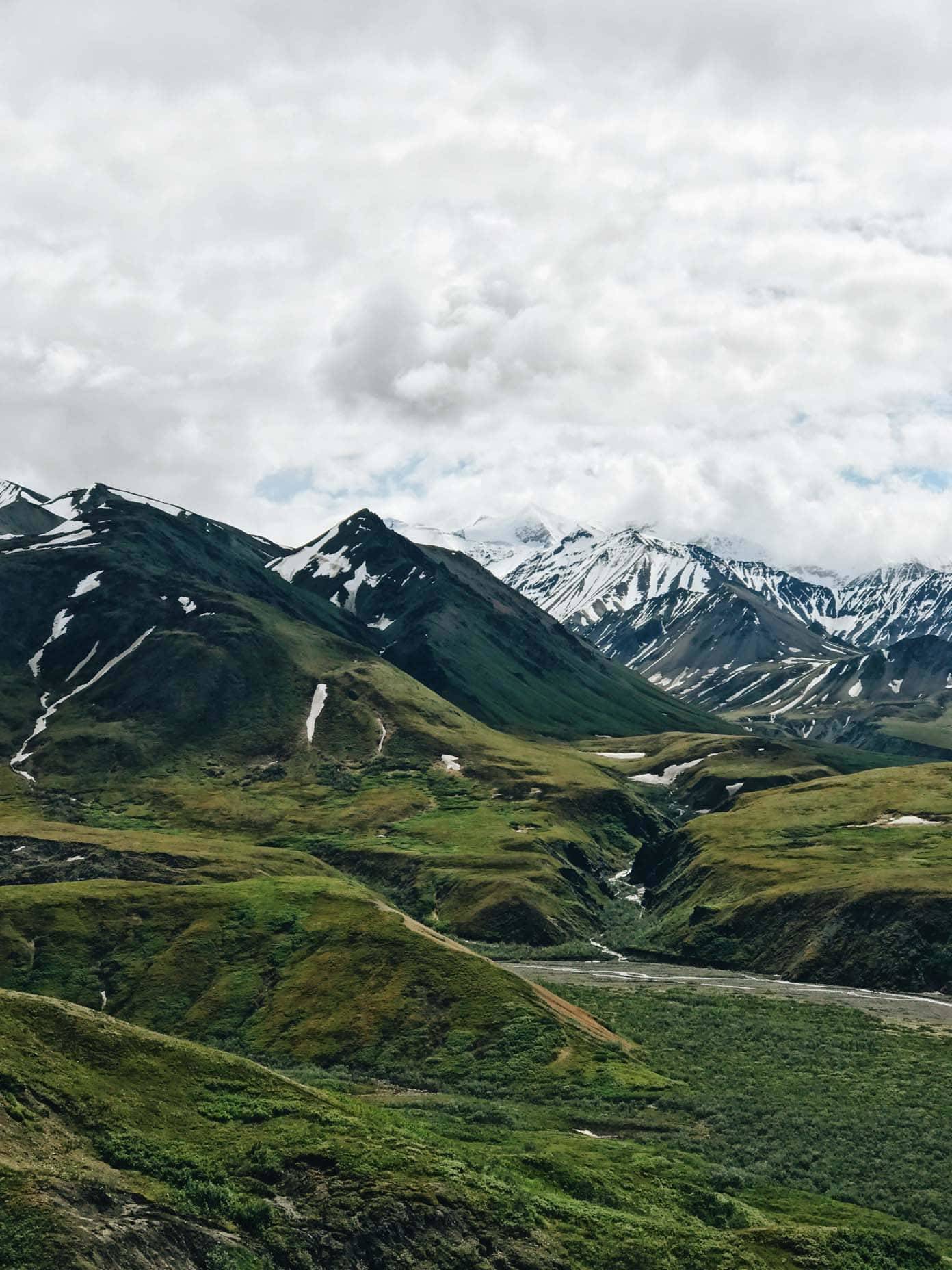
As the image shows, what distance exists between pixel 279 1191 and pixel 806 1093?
66911 mm

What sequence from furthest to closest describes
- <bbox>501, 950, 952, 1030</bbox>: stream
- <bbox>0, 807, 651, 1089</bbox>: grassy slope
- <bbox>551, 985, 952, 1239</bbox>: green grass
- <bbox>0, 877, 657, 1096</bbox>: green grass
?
<bbox>501, 950, 952, 1030</bbox>: stream → <bbox>0, 807, 651, 1089</bbox>: grassy slope → <bbox>0, 877, 657, 1096</bbox>: green grass → <bbox>551, 985, 952, 1239</bbox>: green grass

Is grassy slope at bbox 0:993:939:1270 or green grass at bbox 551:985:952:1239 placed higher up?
grassy slope at bbox 0:993:939:1270

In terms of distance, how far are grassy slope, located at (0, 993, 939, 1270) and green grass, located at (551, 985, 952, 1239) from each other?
1044 cm

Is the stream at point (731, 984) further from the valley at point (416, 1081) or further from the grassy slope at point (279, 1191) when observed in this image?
the grassy slope at point (279, 1191)

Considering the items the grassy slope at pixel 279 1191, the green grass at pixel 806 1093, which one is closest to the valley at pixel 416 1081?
the grassy slope at pixel 279 1191

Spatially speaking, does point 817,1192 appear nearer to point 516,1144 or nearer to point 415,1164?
point 516,1144

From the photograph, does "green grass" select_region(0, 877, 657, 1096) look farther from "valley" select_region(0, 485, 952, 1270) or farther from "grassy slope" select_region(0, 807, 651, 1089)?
"valley" select_region(0, 485, 952, 1270)

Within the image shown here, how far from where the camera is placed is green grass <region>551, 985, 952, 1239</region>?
82.4 metres

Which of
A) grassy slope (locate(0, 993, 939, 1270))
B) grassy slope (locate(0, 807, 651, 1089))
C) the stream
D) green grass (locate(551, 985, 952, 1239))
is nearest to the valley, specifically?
grassy slope (locate(0, 993, 939, 1270))

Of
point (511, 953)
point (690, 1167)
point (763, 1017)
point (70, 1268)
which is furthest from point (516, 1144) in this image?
point (511, 953)

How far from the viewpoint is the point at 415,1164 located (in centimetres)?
5816

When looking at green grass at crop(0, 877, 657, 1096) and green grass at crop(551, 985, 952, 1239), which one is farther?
green grass at crop(0, 877, 657, 1096)

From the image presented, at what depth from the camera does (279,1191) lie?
54.5 metres

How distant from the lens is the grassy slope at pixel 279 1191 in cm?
4753
